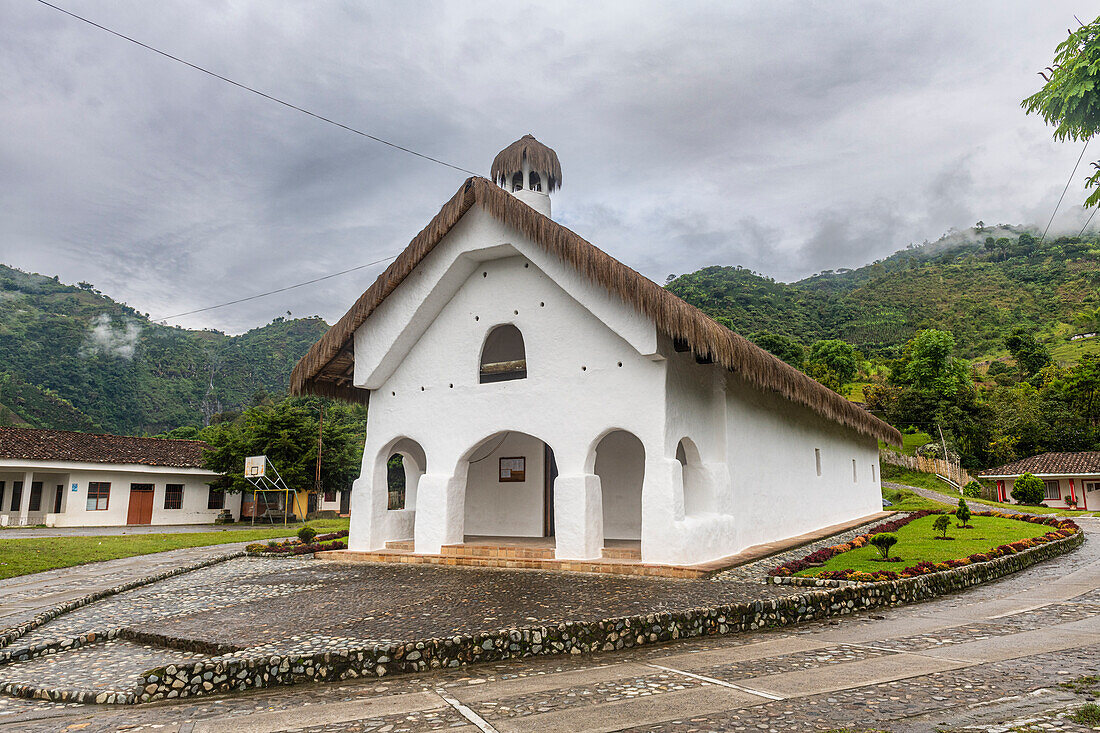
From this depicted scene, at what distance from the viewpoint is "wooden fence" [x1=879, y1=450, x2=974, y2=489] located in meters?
35.1

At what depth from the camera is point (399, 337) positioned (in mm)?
11289

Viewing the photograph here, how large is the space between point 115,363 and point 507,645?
208 ft

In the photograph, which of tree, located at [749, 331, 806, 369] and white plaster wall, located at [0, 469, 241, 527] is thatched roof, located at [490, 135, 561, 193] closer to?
white plaster wall, located at [0, 469, 241, 527]

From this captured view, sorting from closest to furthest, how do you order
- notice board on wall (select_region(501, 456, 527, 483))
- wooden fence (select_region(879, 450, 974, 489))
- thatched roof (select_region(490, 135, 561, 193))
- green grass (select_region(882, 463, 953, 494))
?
notice board on wall (select_region(501, 456, 527, 483))
thatched roof (select_region(490, 135, 561, 193))
green grass (select_region(882, 463, 953, 494))
wooden fence (select_region(879, 450, 974, 489))

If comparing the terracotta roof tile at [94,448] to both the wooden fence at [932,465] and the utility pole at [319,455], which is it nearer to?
the utility pole at [319,455]

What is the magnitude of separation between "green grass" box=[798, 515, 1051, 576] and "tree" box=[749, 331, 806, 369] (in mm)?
32953

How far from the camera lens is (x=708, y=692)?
171 inches

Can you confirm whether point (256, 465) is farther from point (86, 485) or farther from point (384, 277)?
point (384, 277)

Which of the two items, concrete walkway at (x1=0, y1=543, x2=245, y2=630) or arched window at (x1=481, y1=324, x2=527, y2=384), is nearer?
concrete walkway at (x1=0, y1=543, x2=245, y2=630)

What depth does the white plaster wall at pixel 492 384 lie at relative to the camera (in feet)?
30.5

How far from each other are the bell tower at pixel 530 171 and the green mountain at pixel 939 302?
132 feet

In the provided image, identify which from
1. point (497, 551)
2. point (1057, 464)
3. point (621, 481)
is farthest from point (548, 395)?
point (1057, 464)

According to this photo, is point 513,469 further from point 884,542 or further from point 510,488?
point 884,542

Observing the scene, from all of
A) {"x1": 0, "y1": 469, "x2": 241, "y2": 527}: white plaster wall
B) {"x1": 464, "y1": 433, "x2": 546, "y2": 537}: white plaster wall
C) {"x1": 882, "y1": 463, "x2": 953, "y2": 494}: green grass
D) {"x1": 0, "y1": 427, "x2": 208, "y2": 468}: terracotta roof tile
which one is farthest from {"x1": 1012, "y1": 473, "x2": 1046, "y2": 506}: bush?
{"x1": 0, "y1": 427, "x2": 208, "y2": 468}: terracotta roof tile
